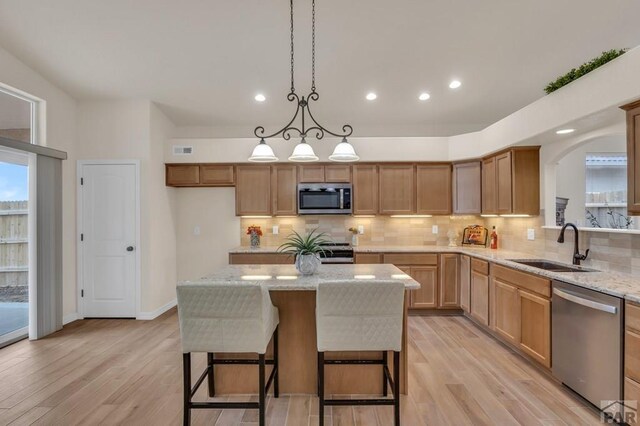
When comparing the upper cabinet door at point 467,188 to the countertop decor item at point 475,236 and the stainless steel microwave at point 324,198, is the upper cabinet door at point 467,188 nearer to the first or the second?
the countertop decor item at point 475,236

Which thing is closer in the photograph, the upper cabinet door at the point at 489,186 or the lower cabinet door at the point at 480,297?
the lower cabinet door at the point at 480,297

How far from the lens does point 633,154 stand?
2.27 meters

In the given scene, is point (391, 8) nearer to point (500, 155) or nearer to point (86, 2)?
point (500, 155)

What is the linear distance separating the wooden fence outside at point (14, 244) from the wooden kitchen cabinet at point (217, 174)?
2028mm

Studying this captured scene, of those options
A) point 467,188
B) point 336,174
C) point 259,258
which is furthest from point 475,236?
point 259,258

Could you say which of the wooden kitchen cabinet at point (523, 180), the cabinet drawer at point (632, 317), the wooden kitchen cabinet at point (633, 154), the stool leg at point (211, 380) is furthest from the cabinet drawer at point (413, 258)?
the stool leg at point (211, 380)

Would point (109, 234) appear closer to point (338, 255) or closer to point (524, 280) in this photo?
point (338, 255)

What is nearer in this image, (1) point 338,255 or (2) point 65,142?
(2) point 65,142

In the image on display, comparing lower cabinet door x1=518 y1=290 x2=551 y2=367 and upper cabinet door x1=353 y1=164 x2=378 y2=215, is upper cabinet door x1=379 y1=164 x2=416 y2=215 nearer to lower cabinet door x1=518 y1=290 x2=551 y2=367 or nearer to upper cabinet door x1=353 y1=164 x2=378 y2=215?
upper cabinet door x1=353 y1=164 x2=378 y2=215

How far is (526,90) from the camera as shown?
4070 mm

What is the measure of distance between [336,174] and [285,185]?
0.77 metres

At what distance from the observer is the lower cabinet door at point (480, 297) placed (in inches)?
145

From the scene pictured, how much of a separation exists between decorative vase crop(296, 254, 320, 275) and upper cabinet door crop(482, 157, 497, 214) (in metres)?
2.82

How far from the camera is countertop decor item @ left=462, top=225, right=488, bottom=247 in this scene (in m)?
4.68
